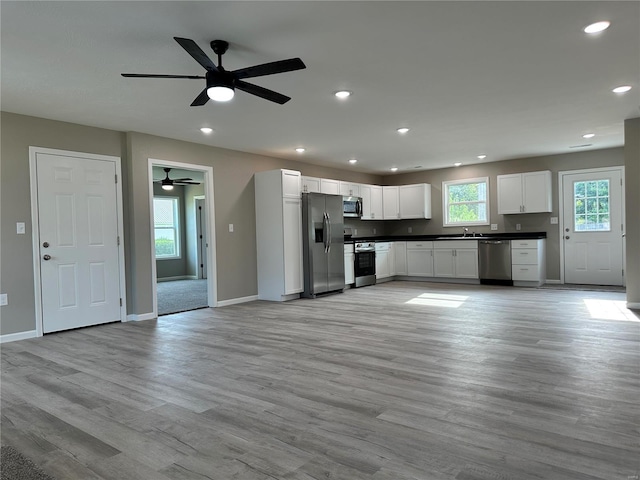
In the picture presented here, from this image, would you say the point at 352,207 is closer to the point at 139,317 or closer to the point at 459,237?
the point at 459,237

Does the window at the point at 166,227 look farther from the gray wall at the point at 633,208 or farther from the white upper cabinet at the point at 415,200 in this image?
the gray wall at the point at 633,208

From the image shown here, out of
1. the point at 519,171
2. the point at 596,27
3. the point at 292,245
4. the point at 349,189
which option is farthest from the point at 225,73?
the point at 519,171

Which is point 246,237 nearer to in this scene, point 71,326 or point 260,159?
point 260,159

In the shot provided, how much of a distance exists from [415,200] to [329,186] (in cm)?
225

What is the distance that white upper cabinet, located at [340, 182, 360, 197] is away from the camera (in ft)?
27.5

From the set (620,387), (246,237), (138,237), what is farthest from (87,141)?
(620,387)

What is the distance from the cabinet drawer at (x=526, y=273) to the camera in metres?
7.57

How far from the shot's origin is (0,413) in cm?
258

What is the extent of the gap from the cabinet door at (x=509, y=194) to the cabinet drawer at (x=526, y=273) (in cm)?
112

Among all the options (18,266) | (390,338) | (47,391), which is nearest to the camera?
(47,391)

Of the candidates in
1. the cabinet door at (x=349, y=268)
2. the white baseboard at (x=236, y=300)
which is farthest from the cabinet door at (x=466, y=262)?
the white baseboard at (x=236, y=300)

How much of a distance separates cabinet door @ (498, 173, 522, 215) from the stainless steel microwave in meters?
2.71

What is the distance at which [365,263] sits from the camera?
27.2 feet

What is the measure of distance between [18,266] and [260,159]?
3806 millimetres
